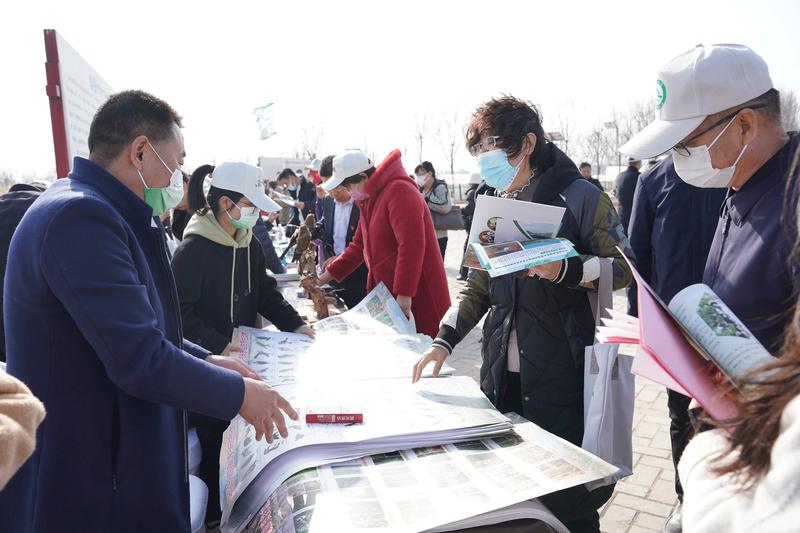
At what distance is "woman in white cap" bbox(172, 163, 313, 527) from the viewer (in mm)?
2426

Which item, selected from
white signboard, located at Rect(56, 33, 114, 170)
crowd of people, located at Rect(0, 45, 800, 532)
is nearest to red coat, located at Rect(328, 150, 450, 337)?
crowd of people, located at Rect(0, 45, 800, 532)

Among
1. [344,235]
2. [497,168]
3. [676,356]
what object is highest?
[497,168]

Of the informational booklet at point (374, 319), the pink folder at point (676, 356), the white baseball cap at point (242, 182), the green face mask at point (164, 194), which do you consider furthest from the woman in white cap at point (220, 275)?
the pink folder at point (676, 356)

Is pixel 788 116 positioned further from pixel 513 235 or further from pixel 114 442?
pixel 114 442

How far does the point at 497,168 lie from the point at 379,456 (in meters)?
1.20

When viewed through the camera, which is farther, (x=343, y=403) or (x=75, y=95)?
(x=75, y=95)

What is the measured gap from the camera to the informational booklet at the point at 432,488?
105 cm

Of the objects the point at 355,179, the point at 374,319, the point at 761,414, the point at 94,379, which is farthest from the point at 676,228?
the point at 94,379

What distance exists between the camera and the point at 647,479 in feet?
9.87

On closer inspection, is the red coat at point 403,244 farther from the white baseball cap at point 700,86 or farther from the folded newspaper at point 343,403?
the white baseball cap at point 700,86

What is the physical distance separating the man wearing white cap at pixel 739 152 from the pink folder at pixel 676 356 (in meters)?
0.51

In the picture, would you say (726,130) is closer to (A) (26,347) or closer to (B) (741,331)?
(B) (741,331)

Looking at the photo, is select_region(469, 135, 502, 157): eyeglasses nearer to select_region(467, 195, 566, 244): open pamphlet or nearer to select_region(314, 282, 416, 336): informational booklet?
select_region(467, 195, 566, 244): open pamphlet

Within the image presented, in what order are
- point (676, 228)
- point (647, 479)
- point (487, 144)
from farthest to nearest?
point (647, 479) < point (676, 228) < point (487, 144)
